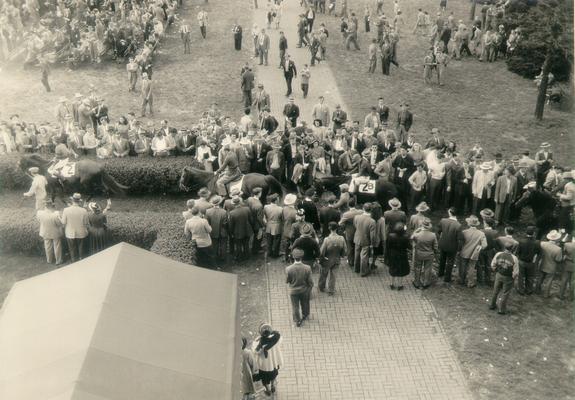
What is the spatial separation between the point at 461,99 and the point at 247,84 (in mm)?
8303

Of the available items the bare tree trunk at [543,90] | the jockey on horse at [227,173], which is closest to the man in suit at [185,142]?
the jockey on horse at [227,173]

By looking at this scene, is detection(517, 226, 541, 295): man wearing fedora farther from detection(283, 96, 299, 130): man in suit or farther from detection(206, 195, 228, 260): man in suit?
detection(283, 96, 299, 130): man in suit

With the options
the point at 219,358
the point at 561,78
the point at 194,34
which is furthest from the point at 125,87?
the point at 219,358

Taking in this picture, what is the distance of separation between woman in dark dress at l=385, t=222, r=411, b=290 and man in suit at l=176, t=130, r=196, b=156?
7191 mm

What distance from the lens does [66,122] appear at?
20047 millimetres

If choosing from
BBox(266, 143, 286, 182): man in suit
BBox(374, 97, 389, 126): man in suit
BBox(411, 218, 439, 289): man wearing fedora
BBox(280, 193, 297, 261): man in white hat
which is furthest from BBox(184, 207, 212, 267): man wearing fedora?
BBox(374, 97, 389, 126): man in suit

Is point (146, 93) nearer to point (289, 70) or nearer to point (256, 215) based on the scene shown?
point (289, 70)

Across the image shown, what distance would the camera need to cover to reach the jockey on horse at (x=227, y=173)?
16734 millimetres

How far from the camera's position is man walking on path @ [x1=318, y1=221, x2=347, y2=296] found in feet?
45.0

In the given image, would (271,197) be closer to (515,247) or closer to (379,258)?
(379,258)

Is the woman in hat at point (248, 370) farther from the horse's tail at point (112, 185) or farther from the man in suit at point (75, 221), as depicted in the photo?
the horse's tail at point (112, 185)

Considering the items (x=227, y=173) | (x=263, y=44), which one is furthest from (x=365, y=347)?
(x=263, y=44)

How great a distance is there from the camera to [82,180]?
17422mm

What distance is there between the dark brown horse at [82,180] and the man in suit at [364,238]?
700 cm
